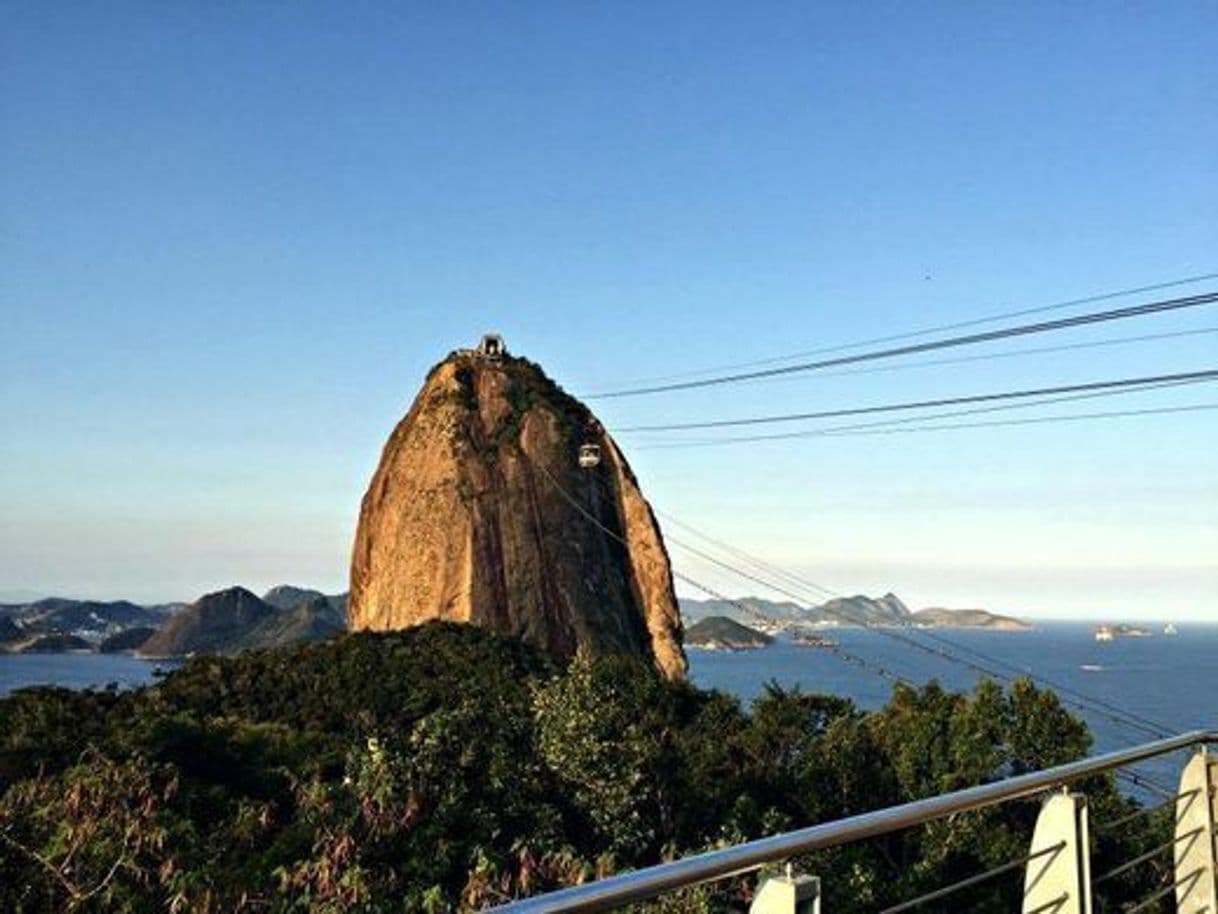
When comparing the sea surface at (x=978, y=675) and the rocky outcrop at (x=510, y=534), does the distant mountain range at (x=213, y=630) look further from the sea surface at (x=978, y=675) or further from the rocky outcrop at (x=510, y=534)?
the rocky outcrop at (x=510, y=534)

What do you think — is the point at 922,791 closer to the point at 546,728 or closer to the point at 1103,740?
the point at 546,728

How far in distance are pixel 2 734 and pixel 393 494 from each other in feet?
102

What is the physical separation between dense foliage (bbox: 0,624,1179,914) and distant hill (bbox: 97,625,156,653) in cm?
12940

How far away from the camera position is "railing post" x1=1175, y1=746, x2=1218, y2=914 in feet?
9.36

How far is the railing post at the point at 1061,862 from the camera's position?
2156 millimetres

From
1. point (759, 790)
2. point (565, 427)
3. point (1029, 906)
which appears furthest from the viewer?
point (565, 427)

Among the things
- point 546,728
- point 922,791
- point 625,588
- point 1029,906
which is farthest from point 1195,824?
point 625,588

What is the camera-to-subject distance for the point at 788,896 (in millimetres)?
1354

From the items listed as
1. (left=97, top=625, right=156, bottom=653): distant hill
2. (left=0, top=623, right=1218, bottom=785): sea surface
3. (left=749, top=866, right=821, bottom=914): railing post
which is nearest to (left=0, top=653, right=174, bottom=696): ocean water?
(left=0, top=623, right=1218, bottom=785): sea surface

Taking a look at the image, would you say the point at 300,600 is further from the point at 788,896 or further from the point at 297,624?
the point at 788,896

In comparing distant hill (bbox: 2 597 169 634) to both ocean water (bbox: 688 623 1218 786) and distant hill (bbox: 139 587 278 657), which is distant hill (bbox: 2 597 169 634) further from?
ocean water (bbox: 688 623 1218 786)

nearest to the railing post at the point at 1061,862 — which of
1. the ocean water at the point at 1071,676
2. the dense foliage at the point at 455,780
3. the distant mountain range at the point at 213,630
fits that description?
the dense foliage at the point at 455,780

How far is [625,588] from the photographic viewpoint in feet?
179

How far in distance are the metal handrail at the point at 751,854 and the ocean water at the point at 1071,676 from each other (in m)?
47.8
